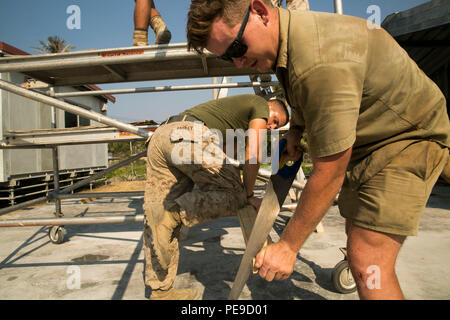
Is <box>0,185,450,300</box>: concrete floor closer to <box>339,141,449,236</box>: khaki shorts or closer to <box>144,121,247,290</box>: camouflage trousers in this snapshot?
<box>144,121,247,290</box>: camouflage trousers

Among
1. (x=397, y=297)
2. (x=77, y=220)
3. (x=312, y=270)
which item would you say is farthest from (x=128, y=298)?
(x=397, y=297)

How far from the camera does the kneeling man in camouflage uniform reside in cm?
206

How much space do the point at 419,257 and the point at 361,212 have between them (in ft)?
8.45

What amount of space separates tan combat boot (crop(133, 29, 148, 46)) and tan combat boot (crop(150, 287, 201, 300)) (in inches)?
103

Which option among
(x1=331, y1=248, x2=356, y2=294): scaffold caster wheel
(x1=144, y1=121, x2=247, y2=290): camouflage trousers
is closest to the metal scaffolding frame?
(x1=144, y1=121, x2=247, y2=290): camouflage trousers

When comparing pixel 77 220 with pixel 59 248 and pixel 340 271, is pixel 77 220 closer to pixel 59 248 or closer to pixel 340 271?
pixel 59 248

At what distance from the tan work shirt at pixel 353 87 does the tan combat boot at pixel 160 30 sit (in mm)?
2180

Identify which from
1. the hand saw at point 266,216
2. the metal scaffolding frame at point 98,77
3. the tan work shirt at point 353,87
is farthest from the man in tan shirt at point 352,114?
the metal scaffolding frame at point 98,77

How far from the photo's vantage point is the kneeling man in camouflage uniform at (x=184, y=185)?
6.75 feet

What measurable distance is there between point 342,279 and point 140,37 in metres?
3.32

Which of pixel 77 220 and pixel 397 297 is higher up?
pixel 397 297

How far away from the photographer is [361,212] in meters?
1.24

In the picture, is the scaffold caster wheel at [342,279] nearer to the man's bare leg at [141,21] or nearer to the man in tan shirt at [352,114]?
the man in tan shirt at [352,114]
